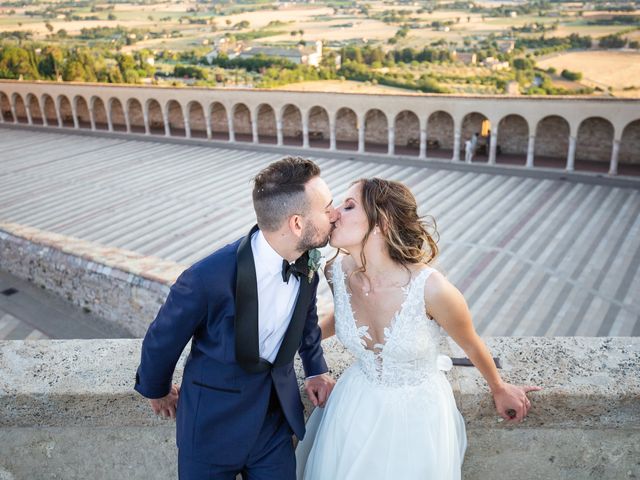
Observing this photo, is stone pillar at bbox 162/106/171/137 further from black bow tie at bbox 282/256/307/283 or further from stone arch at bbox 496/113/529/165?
black bow tie at bbox 282/256/307/283

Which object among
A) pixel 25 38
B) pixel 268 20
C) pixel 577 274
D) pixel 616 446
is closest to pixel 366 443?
pixel 616 446

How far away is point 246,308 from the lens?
199cm

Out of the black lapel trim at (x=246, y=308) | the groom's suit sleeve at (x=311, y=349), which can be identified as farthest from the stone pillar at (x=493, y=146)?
the black lapel trim at (x=246, y=308)

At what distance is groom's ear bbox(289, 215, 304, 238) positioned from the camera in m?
2.01

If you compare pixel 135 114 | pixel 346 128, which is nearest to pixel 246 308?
pixel 346 128

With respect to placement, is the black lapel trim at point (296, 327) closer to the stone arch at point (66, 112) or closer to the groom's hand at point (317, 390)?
the groom's hand at point (317, 390)

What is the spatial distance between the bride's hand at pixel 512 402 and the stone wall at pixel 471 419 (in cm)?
5

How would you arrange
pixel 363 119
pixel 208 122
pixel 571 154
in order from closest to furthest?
pixel 571 154 < pixel 363 119 < pixel 208 122

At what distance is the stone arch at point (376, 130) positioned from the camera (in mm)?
24531

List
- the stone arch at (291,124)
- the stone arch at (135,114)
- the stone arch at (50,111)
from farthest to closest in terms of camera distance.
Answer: the stone arch at (50,111)
the stone arch at (135,114)
the stone arch at (291,124)

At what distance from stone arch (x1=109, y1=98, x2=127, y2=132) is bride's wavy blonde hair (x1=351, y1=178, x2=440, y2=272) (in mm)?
30556

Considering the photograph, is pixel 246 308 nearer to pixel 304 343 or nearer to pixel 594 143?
pixel 304 343

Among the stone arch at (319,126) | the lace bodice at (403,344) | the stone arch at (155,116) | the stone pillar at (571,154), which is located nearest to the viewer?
the lace bodice at (403,344)

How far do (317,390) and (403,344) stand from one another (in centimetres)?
39
